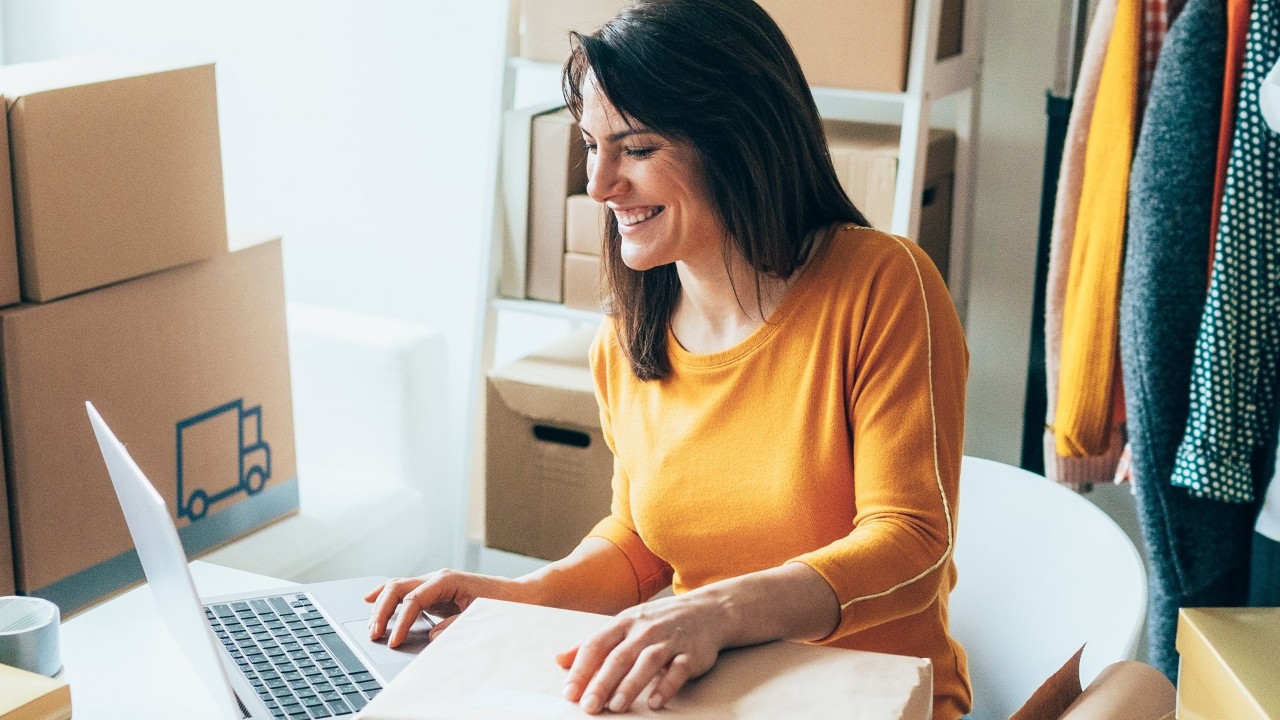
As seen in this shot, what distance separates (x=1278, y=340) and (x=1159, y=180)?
0.22 meters

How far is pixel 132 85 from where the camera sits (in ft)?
4.93

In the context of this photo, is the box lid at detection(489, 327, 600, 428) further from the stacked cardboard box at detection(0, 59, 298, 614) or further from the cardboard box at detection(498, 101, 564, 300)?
the stacked cardboard box at detection(0, 59, 298, 614)

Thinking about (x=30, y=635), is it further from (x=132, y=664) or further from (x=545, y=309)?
(x=545, y=309)

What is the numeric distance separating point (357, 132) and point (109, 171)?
1.07m

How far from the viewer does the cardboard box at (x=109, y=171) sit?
1.42 m

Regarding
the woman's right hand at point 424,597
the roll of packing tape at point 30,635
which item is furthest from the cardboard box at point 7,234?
the woman's right hand at point 424,597

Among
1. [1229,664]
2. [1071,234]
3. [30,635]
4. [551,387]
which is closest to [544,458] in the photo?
[551,387]

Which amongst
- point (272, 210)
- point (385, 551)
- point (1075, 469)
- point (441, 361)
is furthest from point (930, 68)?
point (272, 210)

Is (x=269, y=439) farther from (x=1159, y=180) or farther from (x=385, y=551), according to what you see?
(x=1159, y=180)

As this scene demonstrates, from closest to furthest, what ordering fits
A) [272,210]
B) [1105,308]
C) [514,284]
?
[1105,308]
[514,284]
[272,210]

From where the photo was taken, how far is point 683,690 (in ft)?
2.45

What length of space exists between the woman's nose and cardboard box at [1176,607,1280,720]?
0.60 meters

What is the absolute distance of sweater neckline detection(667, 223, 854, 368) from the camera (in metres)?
1.17

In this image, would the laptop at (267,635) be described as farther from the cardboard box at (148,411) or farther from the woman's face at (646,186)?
the cardboard box at (148,411)
